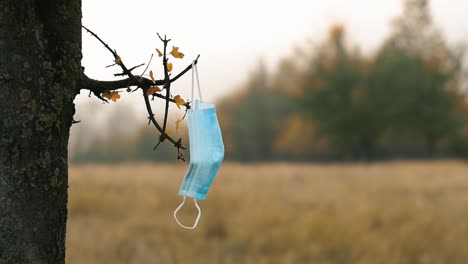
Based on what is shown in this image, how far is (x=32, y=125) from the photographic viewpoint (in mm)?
1084

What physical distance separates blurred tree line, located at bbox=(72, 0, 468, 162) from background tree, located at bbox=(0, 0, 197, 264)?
831 inches

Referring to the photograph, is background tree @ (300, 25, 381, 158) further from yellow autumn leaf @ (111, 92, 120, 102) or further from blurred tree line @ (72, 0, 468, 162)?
Answer: yellow autumn leaf @ (111, 92, 120, 102)

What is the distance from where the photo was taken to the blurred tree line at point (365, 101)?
24328mm

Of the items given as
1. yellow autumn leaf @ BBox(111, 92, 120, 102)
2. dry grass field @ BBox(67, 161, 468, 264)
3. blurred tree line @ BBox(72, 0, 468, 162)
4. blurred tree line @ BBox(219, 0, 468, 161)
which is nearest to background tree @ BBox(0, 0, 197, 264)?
yellow autumn leaf @ BBox(111, 92, 120, 102)

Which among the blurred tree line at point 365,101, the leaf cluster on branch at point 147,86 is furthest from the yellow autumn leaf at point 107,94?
the blurred tree line at point 365,101

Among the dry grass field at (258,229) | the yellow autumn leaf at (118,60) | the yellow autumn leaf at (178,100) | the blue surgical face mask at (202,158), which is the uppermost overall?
the yellow autumn leaf at (118,60)

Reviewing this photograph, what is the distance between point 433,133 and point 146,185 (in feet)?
61.9

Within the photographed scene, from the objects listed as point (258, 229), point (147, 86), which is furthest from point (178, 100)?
point (258, 229)

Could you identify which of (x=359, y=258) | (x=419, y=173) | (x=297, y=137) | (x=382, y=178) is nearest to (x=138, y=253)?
(x=359, y=258)

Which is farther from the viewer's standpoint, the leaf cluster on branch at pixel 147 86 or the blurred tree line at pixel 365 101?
the blurred tree line at pixel 365 101

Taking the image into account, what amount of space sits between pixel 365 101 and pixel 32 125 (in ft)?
78.9

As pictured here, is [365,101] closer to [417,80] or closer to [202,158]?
[417,80]

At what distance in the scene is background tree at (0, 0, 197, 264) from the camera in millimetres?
1075

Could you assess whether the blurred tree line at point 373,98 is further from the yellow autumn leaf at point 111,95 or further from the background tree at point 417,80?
the yellow autumn leaf at point 111,95
